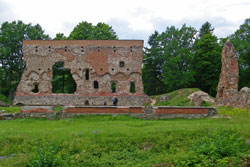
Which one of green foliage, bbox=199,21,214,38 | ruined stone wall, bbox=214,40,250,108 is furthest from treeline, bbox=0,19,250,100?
ruined stone wall, bbox=214,40,250,108

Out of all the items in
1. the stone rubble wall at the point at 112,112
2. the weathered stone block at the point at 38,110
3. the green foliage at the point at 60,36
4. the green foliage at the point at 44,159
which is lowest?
the green foliage at the point at 44,159

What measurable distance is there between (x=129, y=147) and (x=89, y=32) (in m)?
29.0

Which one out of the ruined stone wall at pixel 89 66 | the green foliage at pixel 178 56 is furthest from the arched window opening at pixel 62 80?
the green foliage at pixel 178 56

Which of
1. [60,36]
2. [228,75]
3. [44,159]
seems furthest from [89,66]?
[44,159]

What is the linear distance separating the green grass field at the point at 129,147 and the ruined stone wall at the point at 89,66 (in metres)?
17.1

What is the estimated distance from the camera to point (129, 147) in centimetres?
773

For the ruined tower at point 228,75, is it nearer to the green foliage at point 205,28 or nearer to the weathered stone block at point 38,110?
the weathered stone block at point 38,110

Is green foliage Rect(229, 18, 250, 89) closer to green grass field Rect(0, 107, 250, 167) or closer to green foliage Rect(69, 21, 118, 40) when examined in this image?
green foliage Rect(69, 21, 118, 40)

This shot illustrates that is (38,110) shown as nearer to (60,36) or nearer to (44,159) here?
(44,159)

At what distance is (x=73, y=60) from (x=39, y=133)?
18.5m

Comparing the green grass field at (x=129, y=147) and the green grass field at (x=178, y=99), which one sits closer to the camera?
the green grass field at (x=129, y=147)

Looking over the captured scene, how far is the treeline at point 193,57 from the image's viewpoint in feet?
103

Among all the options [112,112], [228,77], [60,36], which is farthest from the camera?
[60,36]

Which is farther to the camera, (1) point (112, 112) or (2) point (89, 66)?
(2) point (89, 66)
